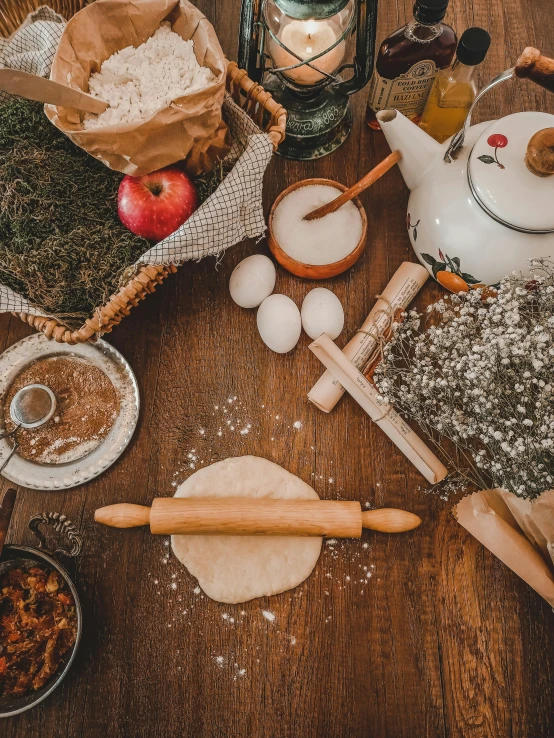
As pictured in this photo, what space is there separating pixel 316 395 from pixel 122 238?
17.2 inches

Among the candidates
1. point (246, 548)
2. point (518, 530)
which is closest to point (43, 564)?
point (246, 548)

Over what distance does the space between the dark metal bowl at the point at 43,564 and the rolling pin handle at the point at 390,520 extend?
0.49 m

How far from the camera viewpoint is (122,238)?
3.07 feet

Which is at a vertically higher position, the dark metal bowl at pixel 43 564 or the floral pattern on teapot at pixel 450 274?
the floral pattern on teapot at pixel 450 274

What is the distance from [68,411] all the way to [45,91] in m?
0.53

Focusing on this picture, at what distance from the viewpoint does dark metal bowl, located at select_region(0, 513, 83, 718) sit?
824mm

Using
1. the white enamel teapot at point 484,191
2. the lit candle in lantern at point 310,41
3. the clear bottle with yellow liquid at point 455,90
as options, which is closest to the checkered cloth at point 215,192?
the lit candle in lantern at point 310,41

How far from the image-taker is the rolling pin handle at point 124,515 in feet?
3.05

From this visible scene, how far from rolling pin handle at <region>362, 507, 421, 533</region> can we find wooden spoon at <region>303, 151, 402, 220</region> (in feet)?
1.78

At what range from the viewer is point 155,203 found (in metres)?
0.89

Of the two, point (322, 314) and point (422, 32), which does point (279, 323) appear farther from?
point (422, 32)

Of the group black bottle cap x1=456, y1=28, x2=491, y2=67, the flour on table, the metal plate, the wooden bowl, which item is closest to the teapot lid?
black bottle cap x1=456, y1=28, x2=491, y2=67

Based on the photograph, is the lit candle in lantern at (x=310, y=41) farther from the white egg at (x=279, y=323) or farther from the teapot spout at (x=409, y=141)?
the white egg at (x=279, y=323)

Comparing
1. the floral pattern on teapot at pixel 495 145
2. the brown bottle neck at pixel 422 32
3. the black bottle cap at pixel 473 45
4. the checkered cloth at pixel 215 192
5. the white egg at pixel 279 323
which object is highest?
the black bottle cap at pixel 473 45
